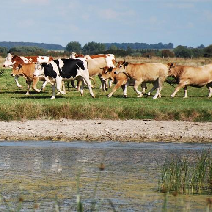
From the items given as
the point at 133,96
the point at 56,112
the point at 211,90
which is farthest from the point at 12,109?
the point at 211,90

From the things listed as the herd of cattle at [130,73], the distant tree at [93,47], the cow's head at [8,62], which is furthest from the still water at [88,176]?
the distant tree at [93,47]

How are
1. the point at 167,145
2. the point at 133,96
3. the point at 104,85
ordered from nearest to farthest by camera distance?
the point at 167,145 → the point at 133,96 → the point at 104,85

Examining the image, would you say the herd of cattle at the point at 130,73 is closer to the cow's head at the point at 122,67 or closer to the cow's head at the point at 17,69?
the cow's head at the point at 122,67

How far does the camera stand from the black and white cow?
26891 millimetres

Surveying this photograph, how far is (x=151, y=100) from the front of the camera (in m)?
25.2

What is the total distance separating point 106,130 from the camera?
19641 millimetres

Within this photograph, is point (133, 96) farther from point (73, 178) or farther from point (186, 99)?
point (73, 178)

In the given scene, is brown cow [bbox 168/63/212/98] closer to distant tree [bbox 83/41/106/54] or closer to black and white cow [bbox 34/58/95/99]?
black and white cow [bbox 34/58/95/99]

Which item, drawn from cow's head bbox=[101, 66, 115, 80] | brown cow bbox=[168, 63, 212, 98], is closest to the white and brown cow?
cow's head bbox=[101, 66, 115, 80]

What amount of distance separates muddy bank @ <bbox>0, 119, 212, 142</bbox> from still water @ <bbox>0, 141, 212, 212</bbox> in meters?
0.65

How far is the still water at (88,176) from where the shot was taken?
11031 mm

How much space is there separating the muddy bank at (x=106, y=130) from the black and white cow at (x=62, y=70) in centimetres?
636

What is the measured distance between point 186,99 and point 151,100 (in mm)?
1628

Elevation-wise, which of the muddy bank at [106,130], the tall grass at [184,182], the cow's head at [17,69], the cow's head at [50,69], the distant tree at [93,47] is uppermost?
the cow's head at [50,69]
